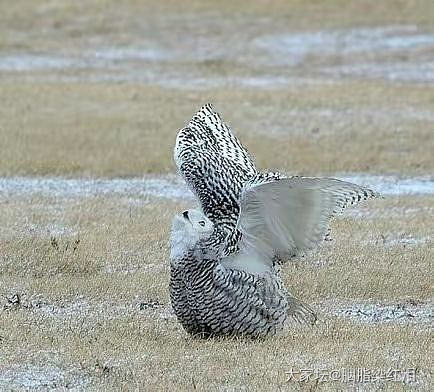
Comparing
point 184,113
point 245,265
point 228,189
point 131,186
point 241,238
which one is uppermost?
point 228,189

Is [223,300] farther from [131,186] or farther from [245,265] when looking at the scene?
[131,186]

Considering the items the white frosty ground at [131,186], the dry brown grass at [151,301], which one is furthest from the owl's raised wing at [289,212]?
the white frosty ground at [131,186]

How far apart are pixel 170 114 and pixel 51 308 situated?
38.6 feet

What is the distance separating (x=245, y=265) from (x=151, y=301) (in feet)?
5.48

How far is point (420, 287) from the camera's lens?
33.4 ft

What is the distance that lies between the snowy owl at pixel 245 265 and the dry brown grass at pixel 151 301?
5.8 inches

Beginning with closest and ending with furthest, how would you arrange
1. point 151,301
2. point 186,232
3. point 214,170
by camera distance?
point 186,232 → point 214,170 → point 151,301

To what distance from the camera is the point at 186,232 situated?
25.6ft

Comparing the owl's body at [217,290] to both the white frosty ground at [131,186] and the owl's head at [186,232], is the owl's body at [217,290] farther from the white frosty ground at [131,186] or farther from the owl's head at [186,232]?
the white frosty ground at [131,186]

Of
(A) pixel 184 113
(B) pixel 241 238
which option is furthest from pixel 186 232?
(A) pixel 184 113

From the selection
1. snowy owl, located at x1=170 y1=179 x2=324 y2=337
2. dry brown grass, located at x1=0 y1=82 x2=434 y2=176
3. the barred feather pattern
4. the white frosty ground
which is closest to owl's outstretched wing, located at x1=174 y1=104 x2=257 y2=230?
snowy owl, located at x1=170 y1=179 x2=324 y2=337

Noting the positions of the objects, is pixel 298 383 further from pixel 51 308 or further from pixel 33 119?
pixel 33 119

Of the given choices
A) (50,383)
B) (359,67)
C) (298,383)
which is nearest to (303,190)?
(298,383)

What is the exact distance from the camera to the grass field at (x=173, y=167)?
7.59m
